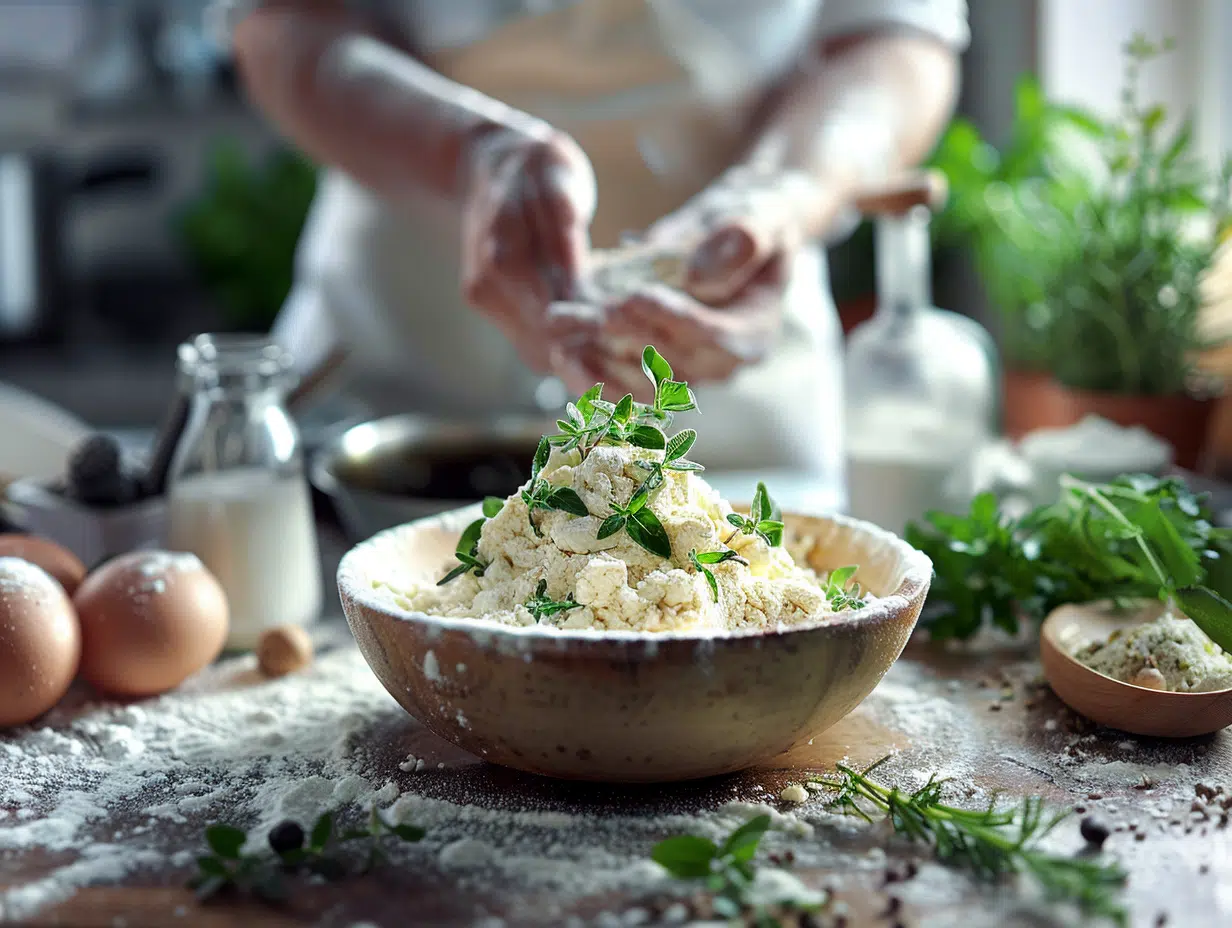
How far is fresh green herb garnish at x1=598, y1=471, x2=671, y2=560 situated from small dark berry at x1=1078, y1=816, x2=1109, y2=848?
0.95 ft

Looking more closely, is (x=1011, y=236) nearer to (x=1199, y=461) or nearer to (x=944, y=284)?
(x=1199, y=461)

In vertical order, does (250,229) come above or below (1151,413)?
above

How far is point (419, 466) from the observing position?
131cm

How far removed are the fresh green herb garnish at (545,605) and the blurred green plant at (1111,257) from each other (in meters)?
1.16

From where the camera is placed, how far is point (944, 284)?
10.6 feet

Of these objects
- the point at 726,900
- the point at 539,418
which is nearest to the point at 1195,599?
the point at 726,900

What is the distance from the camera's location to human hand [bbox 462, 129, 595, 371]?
1.19 m

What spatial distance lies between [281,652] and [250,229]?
105 inches

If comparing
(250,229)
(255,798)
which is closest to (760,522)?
(255,798)

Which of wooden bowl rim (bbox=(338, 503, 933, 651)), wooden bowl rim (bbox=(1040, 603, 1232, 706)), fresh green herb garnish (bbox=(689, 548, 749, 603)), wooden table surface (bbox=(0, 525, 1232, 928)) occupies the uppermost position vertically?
fresh green herb garnish (bbox=(689, 548, 749, 603))

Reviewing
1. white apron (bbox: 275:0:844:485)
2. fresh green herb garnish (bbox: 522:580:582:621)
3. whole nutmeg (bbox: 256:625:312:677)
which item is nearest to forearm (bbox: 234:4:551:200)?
white apron (bbox: 275:0:844:485)

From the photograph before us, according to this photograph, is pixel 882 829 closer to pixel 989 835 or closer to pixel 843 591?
pixel 989 835

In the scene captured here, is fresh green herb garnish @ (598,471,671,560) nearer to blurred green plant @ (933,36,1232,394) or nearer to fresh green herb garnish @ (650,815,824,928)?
fresh green herb garnish @ (650,815,824,928)

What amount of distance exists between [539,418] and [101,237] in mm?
2874
